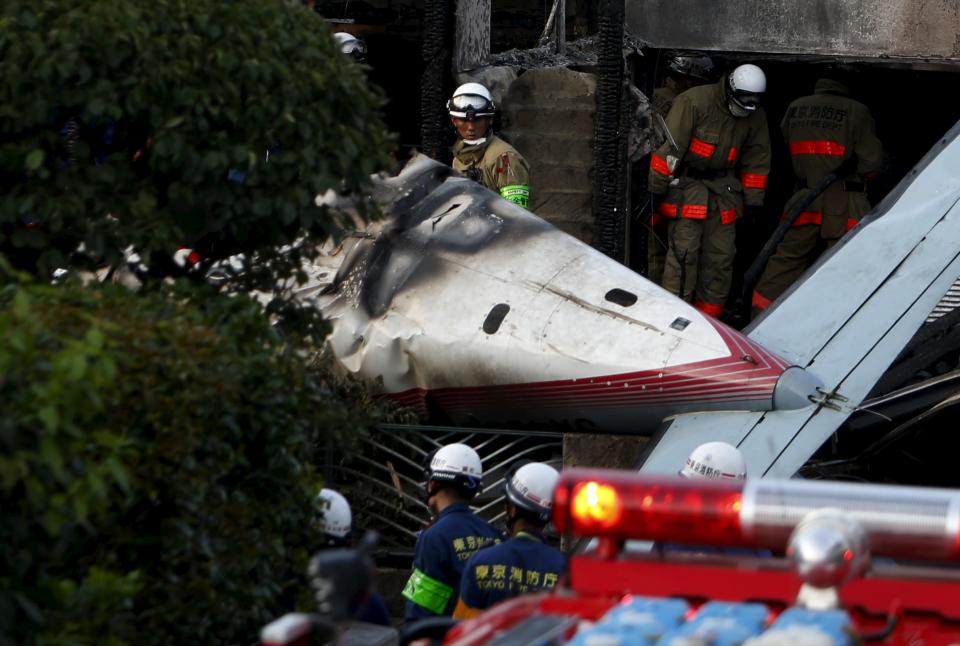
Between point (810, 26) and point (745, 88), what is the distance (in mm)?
1097

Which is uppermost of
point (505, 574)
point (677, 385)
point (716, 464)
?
point (716, 464)

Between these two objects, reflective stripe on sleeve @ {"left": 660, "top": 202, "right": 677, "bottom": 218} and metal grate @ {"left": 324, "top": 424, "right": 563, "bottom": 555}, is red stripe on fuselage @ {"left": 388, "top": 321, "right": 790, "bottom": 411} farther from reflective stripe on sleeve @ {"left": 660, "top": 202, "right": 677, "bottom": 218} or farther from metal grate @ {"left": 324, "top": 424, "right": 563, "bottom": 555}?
reflective stripe on sleeve @ {"left": 660, "top": 202, "right": 677, "bottom": 218}

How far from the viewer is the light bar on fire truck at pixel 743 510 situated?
3.64 m

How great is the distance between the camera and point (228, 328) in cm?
536

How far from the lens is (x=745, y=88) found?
12445mm

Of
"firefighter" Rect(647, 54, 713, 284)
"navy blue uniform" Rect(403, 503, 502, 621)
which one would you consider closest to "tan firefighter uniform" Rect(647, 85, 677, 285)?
"firefighter" Rect(647, 54, 713, 284)

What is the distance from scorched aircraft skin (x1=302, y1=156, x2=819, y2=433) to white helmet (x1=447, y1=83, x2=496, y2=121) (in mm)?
2011

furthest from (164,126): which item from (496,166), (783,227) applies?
(783,227)

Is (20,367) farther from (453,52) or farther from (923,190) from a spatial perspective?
(453,52)

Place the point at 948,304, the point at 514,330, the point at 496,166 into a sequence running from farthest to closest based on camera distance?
the point at 496,166, the point at 948,304, the point at 514,330

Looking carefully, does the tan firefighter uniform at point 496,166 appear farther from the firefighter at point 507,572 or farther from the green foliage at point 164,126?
the green foliage at point 164,126

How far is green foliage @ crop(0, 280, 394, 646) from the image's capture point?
13.0 ft

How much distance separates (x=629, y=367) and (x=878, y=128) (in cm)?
659

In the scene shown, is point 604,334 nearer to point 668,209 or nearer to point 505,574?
point 505,574
